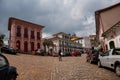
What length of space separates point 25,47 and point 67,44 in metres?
34.1

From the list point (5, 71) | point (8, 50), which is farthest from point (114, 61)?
point (8, 50)

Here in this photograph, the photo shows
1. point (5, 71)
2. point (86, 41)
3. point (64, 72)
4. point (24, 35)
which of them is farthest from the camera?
point (86, 41)

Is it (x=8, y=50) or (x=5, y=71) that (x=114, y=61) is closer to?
(x=5, y=71)

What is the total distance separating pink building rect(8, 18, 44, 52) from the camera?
1818 inches

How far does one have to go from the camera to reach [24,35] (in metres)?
48.7

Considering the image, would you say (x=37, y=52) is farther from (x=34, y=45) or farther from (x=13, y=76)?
(x=13, y=76)

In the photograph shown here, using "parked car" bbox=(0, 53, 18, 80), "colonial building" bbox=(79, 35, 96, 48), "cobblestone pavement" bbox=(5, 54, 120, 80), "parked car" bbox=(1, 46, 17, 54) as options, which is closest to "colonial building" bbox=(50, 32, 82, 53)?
"colonial building" bbox=(79, 35, 96, 48)

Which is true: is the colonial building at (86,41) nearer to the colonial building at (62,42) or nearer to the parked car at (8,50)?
the colonial building at (62,42)

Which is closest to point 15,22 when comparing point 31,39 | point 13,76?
point 31,39

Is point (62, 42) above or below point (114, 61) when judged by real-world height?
above

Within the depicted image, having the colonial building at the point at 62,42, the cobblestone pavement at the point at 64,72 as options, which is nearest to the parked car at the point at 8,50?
the cobblestone pavement at the point at 64,72

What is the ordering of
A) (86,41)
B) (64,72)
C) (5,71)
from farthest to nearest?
1. (86,41)
2. (64,72)
3. (5,71)

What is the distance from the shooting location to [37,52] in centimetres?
4062

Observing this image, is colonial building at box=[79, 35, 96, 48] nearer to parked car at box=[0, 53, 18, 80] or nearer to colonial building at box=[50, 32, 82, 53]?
colonial building at box=[50, 32, 82, 53]
